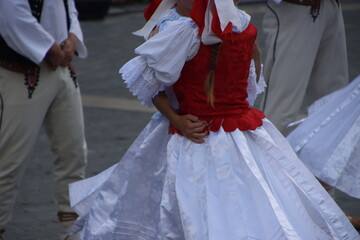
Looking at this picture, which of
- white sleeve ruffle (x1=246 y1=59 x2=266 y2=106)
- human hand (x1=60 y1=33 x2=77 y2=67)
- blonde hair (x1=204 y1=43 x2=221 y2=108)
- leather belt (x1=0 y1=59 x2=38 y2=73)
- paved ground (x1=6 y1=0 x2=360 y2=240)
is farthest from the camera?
paved ground (x1=6 y1=0 x2=360 y2=240)

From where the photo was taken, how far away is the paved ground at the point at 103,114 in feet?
18.1

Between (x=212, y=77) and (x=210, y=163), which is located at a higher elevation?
(x=212, y=77)

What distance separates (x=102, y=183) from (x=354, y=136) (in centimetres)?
136

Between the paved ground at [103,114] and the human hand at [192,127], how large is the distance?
1718 mm

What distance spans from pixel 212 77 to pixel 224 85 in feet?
0.24

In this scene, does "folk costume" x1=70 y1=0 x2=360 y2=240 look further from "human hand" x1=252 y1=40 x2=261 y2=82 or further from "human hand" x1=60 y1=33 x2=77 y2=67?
"human hand" x1=60 y1=33 x2=77 y2=67

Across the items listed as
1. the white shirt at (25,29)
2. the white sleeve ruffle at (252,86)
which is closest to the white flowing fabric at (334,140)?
the white sleeve ruffle at (252,86)

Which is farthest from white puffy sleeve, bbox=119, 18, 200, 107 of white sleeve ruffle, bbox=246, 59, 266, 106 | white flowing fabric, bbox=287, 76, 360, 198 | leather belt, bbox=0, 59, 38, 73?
white flowing fabric, bbox=287, 76, 360, 198

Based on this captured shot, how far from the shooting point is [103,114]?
7824 millimetres

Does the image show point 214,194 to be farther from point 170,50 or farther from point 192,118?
point 170,50

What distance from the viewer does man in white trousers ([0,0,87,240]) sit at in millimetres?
4480

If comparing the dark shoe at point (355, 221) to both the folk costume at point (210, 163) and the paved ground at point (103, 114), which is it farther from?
the folk costume at point (210, 163)

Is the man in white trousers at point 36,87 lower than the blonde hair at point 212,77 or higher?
lower

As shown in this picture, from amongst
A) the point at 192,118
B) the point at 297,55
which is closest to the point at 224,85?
the point at 192,118
